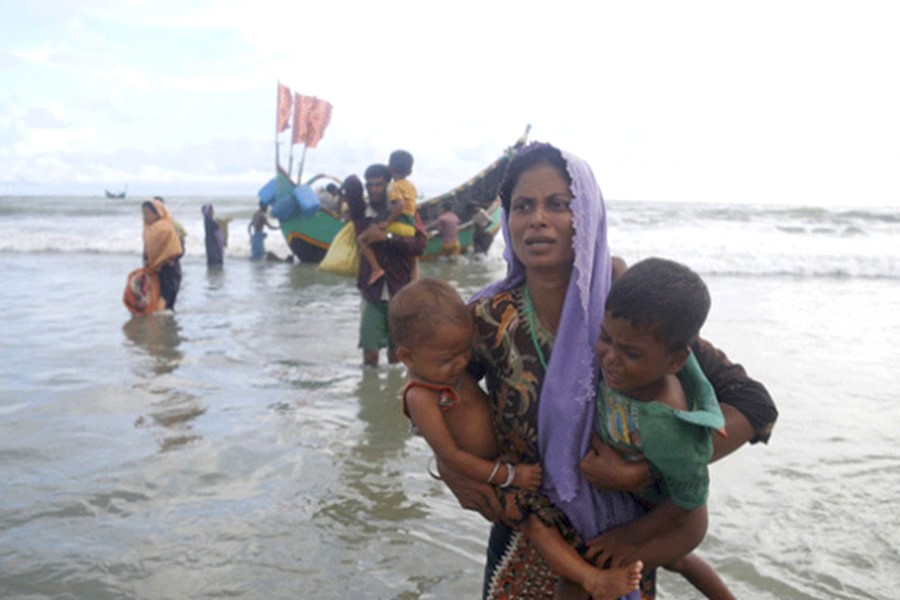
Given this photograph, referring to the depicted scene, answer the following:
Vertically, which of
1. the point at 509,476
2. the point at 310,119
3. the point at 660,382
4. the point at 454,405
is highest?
the point at 310,119

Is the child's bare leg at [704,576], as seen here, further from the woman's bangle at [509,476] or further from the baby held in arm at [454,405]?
the woman's bangle at [509,476]

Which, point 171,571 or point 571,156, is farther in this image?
point 171,571

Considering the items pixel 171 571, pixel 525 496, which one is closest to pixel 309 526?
pixel 171 571

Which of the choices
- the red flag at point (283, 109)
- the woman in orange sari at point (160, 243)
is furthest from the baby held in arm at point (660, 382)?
the red flag at point (283, 109)

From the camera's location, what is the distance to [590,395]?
165cm

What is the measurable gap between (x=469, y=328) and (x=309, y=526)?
6.95 ft

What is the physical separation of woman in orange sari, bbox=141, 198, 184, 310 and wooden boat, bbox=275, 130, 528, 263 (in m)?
6.28

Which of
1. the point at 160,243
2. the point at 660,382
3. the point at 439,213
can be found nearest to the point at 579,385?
the point at 660,382

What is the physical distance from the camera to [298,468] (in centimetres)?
431

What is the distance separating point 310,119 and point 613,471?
43.2 feet

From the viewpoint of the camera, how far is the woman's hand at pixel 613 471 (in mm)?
1601

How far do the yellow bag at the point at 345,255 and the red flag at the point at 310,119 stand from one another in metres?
8.23

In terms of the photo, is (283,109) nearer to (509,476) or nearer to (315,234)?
(315,234)

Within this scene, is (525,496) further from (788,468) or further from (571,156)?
(788,468)
